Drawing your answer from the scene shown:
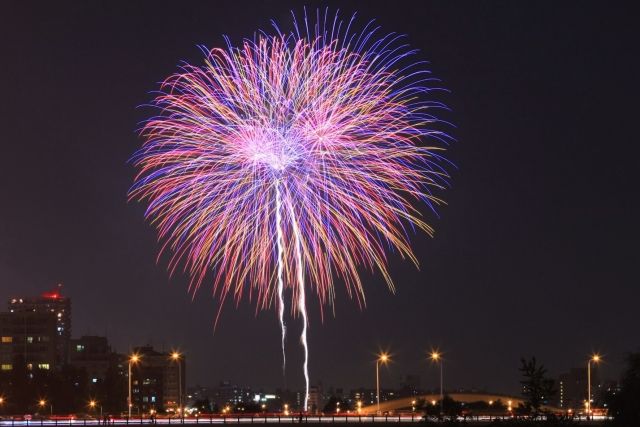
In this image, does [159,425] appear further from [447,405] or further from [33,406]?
[33,406]

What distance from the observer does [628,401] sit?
59969mm

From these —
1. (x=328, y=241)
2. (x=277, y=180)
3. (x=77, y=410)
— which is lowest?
(x=77, y=410)

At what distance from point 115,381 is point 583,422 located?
7891cm

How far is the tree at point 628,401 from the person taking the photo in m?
59.2

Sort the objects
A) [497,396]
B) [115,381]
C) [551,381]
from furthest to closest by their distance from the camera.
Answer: [115,381]
[497,396]
[551,381]

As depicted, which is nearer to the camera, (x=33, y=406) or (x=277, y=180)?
(x=277, y=180)

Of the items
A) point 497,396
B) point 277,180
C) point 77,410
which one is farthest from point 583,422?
point 77,410

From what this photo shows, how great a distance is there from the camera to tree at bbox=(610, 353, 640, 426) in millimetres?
59250

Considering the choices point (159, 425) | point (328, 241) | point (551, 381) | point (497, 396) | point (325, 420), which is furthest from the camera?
point (497, 396)

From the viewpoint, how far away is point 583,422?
78.1 meters

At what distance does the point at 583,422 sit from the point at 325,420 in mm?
20152

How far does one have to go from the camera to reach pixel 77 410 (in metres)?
130

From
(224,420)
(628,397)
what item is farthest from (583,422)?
(224,420)

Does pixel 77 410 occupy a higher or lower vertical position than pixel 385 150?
lower
